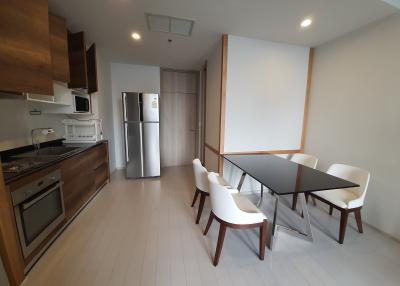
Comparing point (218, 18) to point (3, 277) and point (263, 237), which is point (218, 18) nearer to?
point (263, 237)

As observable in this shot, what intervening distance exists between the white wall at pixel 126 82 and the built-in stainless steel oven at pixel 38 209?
2.52 m

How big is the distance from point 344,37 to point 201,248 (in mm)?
3471

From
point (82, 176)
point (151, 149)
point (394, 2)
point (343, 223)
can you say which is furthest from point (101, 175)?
point (394, 2)

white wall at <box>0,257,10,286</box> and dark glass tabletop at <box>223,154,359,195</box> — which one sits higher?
dark glass tabletop at <box>223,154,359,195</box>

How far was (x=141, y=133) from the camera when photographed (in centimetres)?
348

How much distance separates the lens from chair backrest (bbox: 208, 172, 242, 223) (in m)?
1.41

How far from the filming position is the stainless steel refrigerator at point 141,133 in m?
3.33

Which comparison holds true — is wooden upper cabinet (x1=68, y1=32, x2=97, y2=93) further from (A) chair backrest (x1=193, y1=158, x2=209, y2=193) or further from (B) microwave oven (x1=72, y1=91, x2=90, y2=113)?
(A) chair backrest (x1=193, y1=158, x2=209, y2=193)

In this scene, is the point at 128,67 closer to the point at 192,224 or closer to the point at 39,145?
the point at 39,145

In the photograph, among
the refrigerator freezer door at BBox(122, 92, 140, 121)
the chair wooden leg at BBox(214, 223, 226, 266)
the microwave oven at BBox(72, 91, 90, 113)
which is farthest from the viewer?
the refrigerator freezer door at BBox(122, 92, 140, 121)

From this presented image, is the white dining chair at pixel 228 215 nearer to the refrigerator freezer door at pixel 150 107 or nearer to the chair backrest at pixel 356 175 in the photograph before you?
the chair backrest at pixel 356 175

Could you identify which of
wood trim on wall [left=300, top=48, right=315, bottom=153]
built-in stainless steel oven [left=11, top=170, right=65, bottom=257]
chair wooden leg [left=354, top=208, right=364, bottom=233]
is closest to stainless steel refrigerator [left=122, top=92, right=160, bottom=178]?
built-in stainless steel oven [left=11, top=170, right=65, bottom=257]

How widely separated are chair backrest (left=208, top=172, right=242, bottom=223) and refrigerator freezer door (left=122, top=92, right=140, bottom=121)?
2.54 meters

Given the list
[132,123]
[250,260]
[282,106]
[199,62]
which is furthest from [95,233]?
[199,62]
